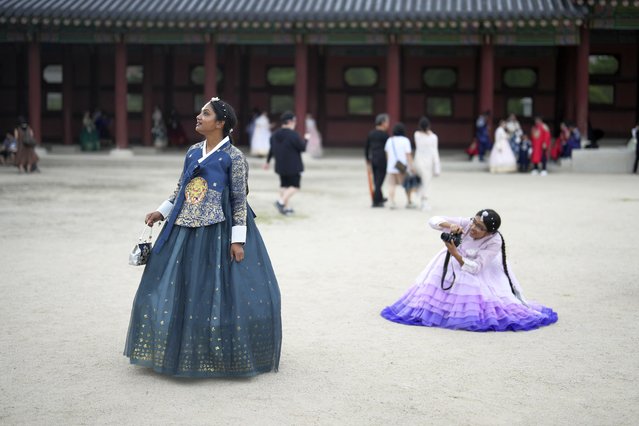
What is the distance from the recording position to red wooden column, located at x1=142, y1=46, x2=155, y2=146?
27.6m

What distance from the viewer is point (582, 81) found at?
2405 centimetres

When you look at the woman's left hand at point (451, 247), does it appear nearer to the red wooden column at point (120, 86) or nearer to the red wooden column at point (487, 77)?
the red wooden column at point (487, 77)

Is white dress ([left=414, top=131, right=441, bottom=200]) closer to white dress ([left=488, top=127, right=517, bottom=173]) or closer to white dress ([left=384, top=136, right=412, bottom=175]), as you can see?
white dress ([left=384, top=136, right=412, bottom=175])

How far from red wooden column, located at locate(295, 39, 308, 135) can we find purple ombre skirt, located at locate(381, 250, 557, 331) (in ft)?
58.8

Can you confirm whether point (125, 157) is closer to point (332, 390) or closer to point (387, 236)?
point (387, 236)

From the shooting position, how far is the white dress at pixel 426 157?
580 inches

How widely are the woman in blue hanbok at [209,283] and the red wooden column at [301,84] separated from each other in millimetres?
19212

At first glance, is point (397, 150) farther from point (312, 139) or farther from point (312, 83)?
point (312, 83)

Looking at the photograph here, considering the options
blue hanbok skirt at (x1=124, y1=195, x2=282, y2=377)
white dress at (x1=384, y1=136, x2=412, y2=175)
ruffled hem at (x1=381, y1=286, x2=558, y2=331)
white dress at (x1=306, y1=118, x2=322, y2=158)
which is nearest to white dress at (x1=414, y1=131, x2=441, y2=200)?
white dress at (x1=384, y1=136, x2=412, y2=175)

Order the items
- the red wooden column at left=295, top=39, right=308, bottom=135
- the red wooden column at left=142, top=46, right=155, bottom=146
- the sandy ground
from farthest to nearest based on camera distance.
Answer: the red wooden column at left=142, top=46, right=155, bottom=146
the red wooden column at left=295, top=39, right=308, bottom=135
the sandy ground

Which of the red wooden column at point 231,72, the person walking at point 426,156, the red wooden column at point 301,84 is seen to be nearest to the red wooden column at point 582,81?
the red wooden column at point 301,84

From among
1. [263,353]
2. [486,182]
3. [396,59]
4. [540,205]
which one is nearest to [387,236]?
[540,205]

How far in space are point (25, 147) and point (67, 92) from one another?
763 cm

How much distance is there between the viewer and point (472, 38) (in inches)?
972
